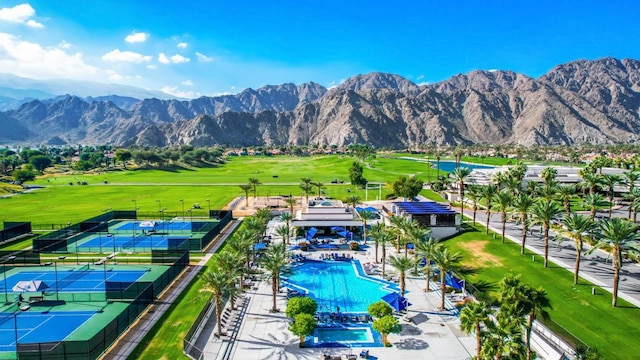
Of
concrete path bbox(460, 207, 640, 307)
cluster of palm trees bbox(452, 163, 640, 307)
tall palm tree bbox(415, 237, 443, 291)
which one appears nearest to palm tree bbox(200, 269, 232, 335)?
tall palm tree bbox(415, 237, 443, 291)

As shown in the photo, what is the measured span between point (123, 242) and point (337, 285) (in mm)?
34768

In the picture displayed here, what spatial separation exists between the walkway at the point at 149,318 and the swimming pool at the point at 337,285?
10.7 metres

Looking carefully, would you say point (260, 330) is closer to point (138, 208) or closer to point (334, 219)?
point (334, 219)

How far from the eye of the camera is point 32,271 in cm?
4678

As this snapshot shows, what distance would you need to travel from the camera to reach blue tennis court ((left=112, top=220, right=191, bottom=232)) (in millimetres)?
67312

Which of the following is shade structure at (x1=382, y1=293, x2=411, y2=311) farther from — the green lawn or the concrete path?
the concrete path

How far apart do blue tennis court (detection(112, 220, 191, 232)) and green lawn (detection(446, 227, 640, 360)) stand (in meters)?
45.1

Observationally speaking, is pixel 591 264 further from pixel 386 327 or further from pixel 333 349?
pixel 333 349

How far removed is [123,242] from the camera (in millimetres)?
60094

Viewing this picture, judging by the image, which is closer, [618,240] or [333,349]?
[333,349]

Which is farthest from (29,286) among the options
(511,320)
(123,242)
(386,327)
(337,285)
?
(511,320)

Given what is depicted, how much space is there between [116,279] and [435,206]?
4619 centimetres

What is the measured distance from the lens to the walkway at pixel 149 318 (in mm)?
28484

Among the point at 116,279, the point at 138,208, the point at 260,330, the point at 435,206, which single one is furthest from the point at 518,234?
the point at 138,208
